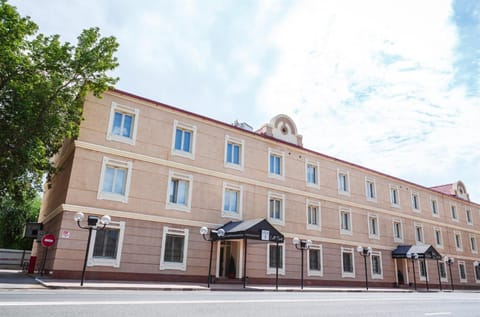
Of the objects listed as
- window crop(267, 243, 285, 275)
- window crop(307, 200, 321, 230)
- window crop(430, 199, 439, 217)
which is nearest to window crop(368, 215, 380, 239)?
window crop(307, 200, 321, 230)

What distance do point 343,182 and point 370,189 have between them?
10.4 ft

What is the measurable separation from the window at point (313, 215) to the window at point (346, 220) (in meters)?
2.35

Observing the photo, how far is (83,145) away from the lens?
15.8 metres

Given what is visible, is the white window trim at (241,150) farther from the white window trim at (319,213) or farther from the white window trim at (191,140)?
the white window trim at (319,213)

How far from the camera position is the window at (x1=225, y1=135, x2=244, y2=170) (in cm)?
2045

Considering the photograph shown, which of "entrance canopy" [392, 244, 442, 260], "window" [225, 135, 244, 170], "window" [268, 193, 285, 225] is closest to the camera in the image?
"window" [225, 135, 244, 170]

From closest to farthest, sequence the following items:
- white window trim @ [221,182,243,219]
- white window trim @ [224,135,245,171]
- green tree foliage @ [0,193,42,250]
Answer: white window trim @ [221,182,243,219] < white window trim @ [224,135,245,171] < green tree foliage @ [0,193,42,250]

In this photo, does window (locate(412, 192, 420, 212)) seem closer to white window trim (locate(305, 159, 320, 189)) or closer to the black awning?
white window trim (locate(305, 159, 320, 189))

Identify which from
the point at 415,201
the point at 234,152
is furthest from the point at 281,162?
the point at 415,201

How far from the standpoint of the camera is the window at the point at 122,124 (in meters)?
16.9

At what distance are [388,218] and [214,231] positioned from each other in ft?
56.2

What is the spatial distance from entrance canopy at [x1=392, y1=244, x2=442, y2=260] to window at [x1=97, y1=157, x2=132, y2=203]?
2083 centimetres

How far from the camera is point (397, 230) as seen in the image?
92.9ft

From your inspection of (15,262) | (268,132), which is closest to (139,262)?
(268,132)
